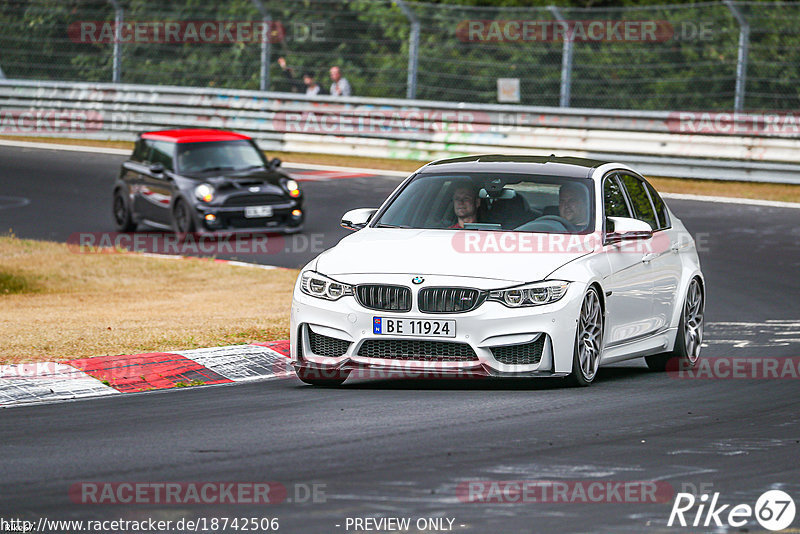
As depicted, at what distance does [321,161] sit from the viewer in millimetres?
30344

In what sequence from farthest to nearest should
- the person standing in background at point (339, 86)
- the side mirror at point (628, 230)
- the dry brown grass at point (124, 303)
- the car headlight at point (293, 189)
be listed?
the person standing in background at point (339, 86) → the car headlight at point (293, 189) → the dry brown grass at point (124, 303) → the side mirror at point (628, 230)

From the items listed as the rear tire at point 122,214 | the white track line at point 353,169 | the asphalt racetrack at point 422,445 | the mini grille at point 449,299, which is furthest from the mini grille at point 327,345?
the white track line at point 353,169

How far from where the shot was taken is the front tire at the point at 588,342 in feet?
31.3

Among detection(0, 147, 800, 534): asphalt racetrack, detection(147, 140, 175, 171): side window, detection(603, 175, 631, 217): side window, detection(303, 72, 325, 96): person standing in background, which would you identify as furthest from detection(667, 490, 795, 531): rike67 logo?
detection(303, 72, 325, 96): person standing in background

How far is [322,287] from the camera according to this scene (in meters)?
9.62

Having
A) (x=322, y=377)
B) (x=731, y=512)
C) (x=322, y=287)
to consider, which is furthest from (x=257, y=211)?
(x=731, y=512)

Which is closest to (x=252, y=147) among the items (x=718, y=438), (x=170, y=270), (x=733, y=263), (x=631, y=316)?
(x=170, y=270)

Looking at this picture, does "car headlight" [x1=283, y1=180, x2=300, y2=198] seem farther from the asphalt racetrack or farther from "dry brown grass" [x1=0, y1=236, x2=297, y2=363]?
the asphalt racetrack

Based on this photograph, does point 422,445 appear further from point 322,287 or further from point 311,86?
point 311,86

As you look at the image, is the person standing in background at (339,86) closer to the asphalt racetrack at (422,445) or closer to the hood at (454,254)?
the asphalt racetrack at (422,445)

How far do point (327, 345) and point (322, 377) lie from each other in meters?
0.40

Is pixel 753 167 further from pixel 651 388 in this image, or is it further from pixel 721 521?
pixel 721 521

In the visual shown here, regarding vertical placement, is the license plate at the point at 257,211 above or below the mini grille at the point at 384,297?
below

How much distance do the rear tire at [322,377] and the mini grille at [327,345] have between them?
0.74ft
